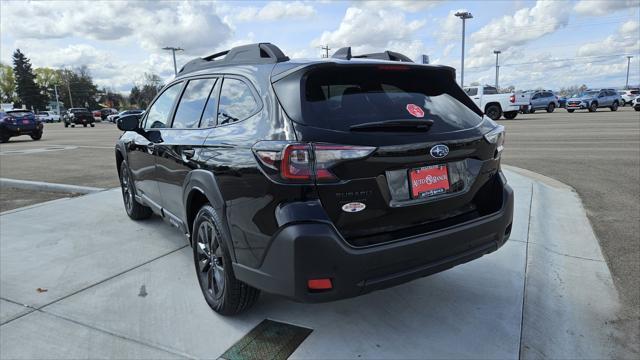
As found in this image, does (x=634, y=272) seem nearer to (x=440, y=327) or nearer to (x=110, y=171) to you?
(x=440, y=327)

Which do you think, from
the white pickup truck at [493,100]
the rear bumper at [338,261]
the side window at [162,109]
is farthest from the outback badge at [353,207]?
the white pickup truck at [493,100]

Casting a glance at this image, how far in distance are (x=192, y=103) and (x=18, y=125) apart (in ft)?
72.7

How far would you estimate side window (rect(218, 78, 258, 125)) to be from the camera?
2.73 metres

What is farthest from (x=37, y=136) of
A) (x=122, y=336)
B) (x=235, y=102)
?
(x=235, y=102)

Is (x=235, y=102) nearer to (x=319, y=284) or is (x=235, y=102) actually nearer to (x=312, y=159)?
(x=312, y=159)

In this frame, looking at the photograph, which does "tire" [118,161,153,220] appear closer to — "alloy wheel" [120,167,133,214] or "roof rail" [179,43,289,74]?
"alloy wheel" [120,167,133,214]

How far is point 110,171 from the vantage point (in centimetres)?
959

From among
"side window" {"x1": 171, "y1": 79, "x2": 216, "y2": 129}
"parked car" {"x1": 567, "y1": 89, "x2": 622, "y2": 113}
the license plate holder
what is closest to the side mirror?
"side window" {"x1": 171, "y1": 79, "x2": 216, "y2": 129}

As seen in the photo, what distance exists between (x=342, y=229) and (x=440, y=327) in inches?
43.1

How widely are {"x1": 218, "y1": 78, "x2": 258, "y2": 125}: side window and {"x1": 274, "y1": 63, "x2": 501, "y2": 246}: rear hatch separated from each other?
0.88 ft

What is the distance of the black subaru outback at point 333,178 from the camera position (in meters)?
2.26

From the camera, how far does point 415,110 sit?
2.70 metres

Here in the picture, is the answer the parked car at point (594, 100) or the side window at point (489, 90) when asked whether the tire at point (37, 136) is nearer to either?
the side window at point (489, 90)

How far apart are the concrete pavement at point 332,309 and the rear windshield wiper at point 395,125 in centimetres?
129
